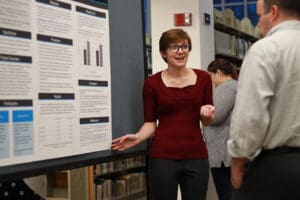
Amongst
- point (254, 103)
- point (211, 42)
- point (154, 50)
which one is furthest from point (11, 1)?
point (211, 42)

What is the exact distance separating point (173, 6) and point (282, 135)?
131 inches

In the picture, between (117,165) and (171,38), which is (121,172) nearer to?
(117,165)

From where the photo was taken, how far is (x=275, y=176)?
1883 millimetres

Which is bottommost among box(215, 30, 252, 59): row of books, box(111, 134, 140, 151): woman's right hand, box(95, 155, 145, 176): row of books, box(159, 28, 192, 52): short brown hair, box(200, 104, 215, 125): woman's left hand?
box(95, 155, 145, 176): row of books

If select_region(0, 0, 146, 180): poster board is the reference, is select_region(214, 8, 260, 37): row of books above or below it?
above

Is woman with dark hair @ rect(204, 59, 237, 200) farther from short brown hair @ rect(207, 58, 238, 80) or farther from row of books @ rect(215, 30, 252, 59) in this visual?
row of books @ rect(215, 30, 252, 59)

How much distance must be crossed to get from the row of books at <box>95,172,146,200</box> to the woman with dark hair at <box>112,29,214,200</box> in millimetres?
2849

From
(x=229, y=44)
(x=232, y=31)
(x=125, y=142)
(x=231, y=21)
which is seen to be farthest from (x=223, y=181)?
(x=232, y=31)

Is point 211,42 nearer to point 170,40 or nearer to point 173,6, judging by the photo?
point 173,6

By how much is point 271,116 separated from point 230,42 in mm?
5464

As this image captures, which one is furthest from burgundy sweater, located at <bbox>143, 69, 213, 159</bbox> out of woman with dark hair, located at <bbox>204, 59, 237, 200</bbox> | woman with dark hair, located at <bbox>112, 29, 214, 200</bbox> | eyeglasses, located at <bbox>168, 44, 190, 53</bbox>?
woman with dark hair, located at <bbox>204, 59, 237, 200</bbox>

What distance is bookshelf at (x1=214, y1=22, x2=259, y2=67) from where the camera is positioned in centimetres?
665

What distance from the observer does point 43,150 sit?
1863 mm

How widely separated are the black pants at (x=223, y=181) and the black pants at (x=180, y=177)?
1.43 meters
